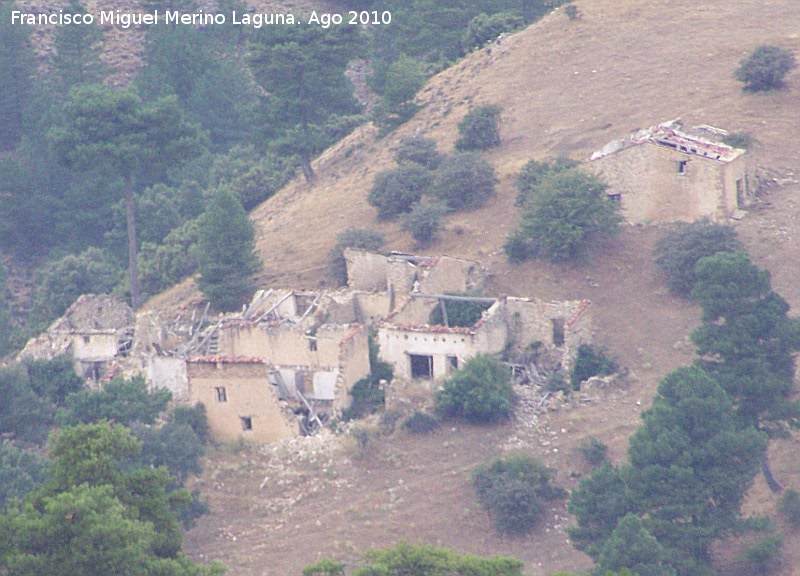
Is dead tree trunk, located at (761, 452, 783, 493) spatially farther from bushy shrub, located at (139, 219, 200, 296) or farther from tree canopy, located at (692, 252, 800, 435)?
bushy shrub, located at (139, 219, 200, 296)

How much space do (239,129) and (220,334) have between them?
35.9 metres

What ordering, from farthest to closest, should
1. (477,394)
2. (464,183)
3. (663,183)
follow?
(464,183) → (663,183) → (477,394)

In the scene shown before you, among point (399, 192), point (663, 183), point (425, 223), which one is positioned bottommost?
point (425, 223)

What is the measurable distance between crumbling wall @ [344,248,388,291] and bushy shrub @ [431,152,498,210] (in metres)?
5.37

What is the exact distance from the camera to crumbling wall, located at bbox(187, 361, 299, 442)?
41188 millimetres

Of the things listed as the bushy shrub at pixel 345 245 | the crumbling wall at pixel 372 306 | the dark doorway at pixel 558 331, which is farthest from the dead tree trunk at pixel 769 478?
the bushy shrub at pixel 345 245

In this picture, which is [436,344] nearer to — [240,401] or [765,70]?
[240,401]

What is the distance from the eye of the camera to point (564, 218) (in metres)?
47.5

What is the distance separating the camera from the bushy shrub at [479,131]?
188ft

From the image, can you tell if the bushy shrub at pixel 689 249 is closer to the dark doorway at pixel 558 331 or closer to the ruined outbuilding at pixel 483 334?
the ruined outbuilding at pixel 483 334

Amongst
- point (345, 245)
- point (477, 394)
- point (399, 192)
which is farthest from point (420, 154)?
point (477, 394)

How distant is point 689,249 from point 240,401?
41.4 ft

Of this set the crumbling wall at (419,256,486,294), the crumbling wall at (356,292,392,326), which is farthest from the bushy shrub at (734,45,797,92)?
the crumbling wall at (356,292,392,326)

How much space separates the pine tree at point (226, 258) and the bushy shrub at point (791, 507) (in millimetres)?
16152
